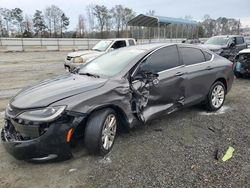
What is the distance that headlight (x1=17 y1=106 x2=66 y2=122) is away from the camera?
2906 millimetres

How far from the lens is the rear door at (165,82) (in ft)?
13.2

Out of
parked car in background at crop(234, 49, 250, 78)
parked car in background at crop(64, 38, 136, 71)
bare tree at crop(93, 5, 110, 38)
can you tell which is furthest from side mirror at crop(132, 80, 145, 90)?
bare tree at crop(93, 5, 110, 38)

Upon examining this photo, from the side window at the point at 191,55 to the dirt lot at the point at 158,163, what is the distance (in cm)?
120

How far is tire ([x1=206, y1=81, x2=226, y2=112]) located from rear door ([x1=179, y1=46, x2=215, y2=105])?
173 millimetres

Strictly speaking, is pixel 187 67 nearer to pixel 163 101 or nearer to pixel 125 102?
pixel 163 101

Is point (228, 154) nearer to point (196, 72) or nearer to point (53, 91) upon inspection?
point (196, 72)

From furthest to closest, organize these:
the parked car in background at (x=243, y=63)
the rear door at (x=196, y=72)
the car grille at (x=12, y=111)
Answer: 1. the parked car in background at (x=243, y=63)
2. the rear door at (x=196, y=72)
3. the car grille at (x=12, y=111)

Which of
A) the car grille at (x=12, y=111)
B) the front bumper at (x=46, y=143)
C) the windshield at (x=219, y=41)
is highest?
the windshield at (x=219, y=41)

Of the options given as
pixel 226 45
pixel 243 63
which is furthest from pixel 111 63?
pixel 226 45

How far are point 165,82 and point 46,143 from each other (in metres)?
2.18

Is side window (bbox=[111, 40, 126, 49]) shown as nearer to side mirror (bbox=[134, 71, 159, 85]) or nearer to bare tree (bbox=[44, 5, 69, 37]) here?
side mirror (bbox=[134, 71, 159, 85])

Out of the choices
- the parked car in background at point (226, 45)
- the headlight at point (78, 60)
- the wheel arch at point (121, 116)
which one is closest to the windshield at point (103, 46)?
the headlight at point (78, 60)

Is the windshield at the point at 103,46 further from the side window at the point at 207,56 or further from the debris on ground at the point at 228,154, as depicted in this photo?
the debris on ground at the point at 228,154

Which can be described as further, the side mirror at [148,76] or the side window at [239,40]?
the side window at [239,40]
